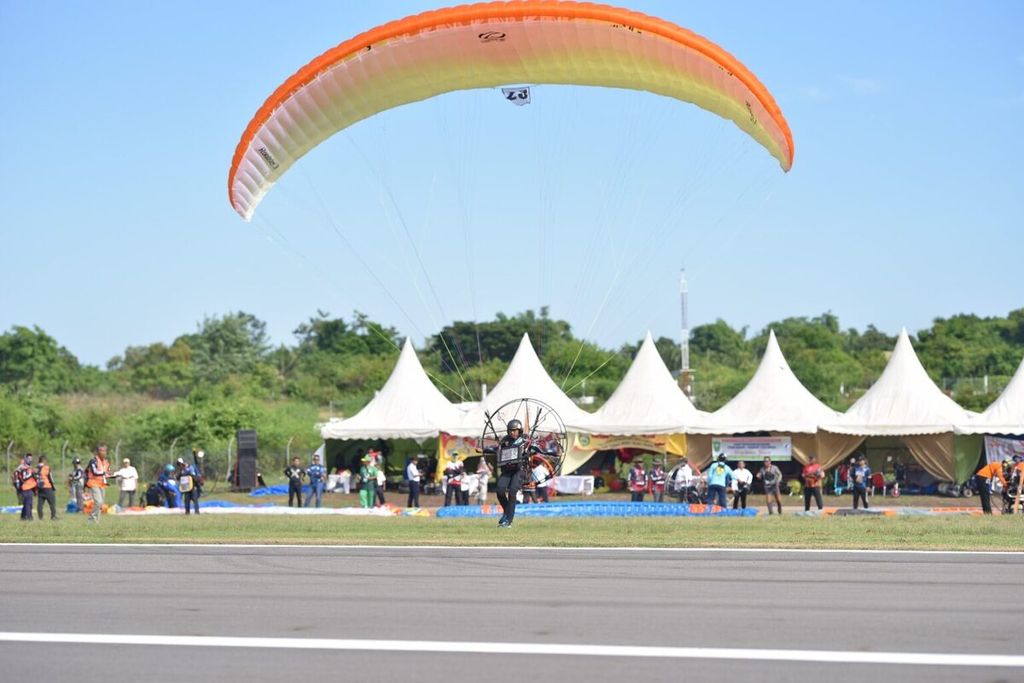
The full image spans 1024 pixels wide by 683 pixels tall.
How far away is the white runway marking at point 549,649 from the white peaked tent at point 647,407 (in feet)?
72.5

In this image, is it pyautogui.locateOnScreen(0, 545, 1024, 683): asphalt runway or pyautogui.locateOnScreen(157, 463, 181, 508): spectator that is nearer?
pyautogui.locateOnScreen(0, 545, 1024, 683): asphalt runway

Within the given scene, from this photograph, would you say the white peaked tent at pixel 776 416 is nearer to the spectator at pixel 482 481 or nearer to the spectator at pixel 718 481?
the spectator at pixel 482 481

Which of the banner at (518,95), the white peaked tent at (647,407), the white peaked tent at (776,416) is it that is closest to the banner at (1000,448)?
the white peaked tent at (776,416)

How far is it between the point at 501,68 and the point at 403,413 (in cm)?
1544

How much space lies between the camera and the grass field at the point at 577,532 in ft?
40.1

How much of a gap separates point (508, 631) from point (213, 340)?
83.2 metres

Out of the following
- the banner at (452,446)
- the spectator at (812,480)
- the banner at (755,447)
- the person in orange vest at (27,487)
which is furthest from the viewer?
the banner at (452,446)

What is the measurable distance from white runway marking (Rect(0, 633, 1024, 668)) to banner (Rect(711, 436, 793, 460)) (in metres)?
22.9

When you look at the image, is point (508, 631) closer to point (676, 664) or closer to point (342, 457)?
point (676, 664)

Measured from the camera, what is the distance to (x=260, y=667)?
6.08 m

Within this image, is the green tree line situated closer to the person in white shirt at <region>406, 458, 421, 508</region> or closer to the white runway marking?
the person in white shirt at <region>406, 458, 421, 508</region>

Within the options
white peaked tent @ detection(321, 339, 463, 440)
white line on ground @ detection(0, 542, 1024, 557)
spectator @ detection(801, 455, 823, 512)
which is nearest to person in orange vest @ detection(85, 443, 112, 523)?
white line on ground @ detection(0, 542, 1024, 557)

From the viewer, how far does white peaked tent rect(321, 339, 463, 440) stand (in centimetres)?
2983

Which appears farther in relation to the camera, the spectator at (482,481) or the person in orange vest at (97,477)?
the spectator at (482,481)
